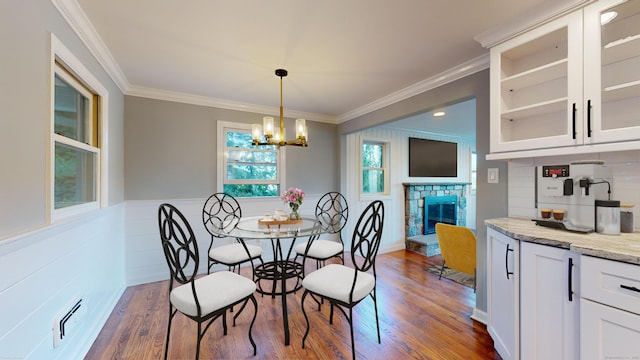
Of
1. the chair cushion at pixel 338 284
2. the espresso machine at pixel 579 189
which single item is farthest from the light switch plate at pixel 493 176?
the chair cushion at pixel 338 284

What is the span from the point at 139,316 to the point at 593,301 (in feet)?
10.6

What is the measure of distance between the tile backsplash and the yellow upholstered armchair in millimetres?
769

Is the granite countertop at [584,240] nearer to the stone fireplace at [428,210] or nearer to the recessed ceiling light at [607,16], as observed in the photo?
the recessed ceiling light at [607,16]

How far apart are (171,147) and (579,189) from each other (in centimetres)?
394

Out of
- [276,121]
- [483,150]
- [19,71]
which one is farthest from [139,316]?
[483,150]

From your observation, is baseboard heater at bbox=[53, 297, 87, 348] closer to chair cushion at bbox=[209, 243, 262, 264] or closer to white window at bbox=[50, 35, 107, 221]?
white window at bbox=[50, 35, 107, 221]

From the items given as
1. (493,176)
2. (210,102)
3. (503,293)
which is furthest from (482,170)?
(210,102)

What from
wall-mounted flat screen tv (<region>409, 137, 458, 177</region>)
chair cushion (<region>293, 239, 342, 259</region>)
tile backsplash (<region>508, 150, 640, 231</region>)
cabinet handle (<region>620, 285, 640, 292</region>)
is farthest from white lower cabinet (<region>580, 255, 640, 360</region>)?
wall-mounted flat screen tv (<region>409, 137, 458, 177</region>)

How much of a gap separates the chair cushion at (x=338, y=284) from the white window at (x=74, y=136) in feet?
5.35

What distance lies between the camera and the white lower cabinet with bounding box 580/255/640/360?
1.03 m

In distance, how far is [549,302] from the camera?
52.5 inches

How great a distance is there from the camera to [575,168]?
1.51m

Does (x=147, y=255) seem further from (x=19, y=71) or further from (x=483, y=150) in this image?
(x=483, y=150)

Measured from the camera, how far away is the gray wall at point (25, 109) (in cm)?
104
